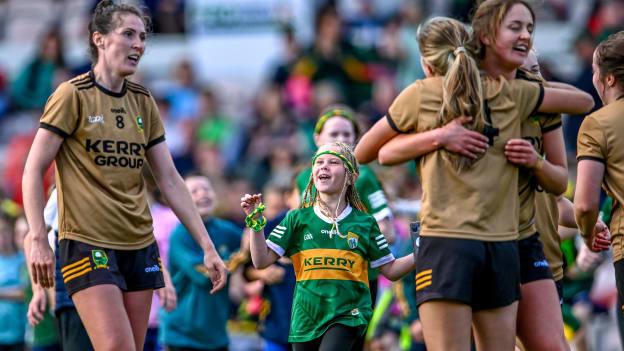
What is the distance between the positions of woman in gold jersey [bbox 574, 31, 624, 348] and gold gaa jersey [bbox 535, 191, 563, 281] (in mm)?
192

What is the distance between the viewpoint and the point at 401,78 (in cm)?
1540

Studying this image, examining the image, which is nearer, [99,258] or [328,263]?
[99,258]

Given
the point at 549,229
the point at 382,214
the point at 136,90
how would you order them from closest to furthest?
1. the point at 549,229
2. the point at 136,90
3. the point at 382,214

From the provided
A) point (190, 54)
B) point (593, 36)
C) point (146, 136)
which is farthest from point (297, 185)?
point (190, 54)

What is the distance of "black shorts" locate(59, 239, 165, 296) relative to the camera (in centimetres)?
621

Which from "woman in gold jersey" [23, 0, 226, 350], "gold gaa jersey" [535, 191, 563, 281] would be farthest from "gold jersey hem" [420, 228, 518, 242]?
"woman in gold jersey" [23, 0, 226, 350]

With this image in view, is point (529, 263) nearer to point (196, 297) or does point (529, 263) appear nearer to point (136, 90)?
point (136, 90)

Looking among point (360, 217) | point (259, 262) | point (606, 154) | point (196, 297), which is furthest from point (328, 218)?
point (196, 297)

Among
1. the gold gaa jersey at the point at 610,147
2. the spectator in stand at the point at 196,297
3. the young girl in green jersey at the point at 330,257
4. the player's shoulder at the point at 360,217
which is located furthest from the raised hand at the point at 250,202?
the spectator in stand at the point at 196,297

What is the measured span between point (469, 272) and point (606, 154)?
111 cm

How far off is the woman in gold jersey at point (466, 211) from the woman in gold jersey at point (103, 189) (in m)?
1.48

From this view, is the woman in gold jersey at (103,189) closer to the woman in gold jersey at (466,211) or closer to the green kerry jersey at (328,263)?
the green kerry jersey at (328,263)

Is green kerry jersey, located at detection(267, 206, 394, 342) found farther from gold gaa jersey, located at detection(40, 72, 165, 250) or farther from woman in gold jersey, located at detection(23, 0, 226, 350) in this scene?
gold gaa jersey, located at detection(40, 72, 165, 250)

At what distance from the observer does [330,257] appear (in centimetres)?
686
